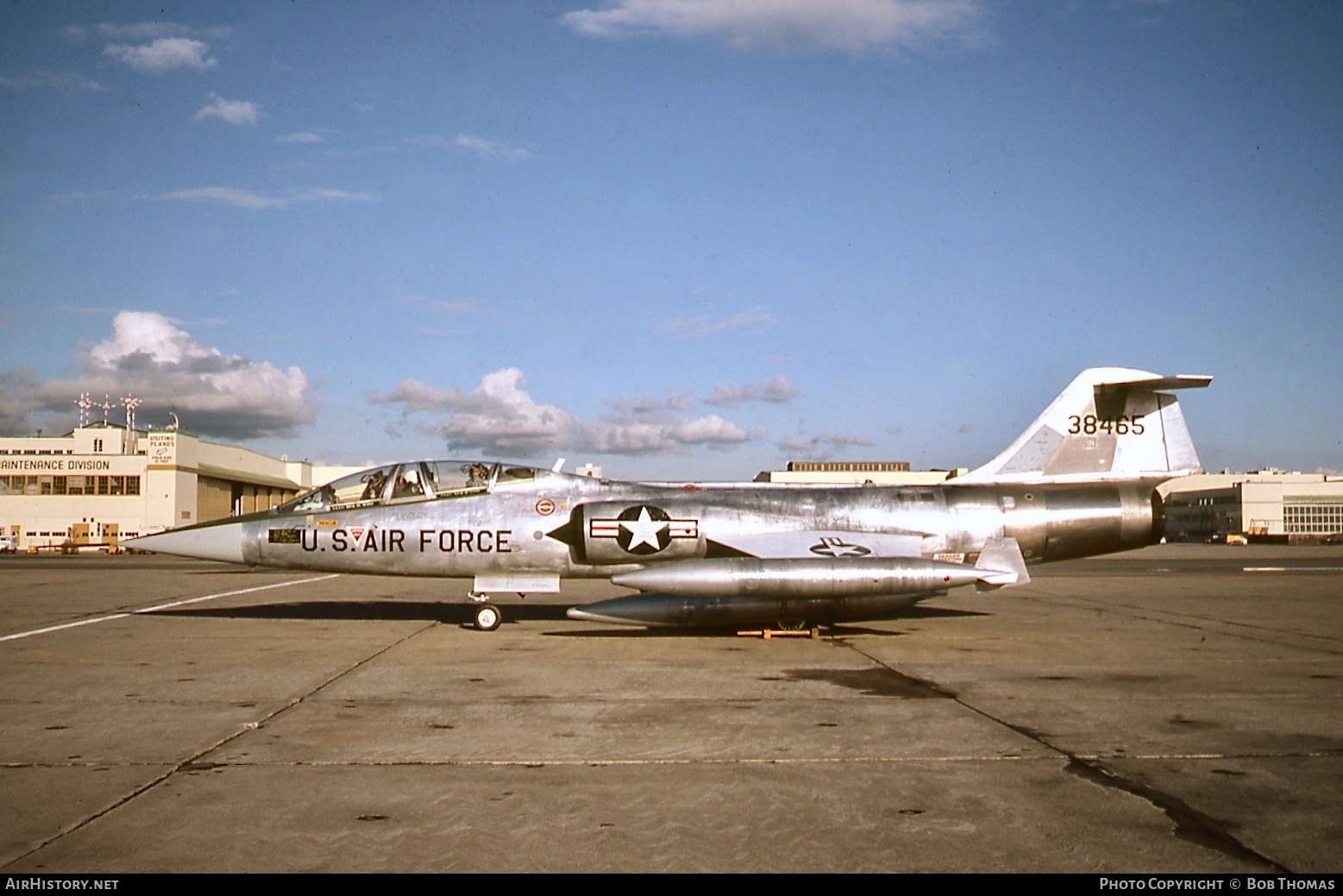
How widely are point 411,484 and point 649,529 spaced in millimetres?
3617

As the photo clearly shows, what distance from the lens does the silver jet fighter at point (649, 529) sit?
13.6 metres

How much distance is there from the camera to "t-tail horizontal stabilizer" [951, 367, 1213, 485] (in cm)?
1529

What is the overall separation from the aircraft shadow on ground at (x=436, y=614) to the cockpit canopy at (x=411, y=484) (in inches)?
86.7

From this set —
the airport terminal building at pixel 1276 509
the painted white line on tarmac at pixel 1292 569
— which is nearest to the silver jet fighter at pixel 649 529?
the painted white line on tarmac at pixel 1292 569

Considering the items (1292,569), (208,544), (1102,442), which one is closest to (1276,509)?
(1292,569)

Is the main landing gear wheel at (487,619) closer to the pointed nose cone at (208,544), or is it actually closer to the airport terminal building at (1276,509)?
the pointed nose cone at (208,544)

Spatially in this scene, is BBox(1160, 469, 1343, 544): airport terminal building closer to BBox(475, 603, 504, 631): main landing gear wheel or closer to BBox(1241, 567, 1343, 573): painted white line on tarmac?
BBox(1241, 567, 1343, 573): painted white line on tarmac

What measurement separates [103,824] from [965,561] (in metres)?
11.7

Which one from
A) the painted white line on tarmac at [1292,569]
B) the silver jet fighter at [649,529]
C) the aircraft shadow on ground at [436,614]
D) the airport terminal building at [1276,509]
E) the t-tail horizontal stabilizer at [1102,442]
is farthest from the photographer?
the airport terminal building at [1276,509]

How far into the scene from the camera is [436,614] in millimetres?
17188

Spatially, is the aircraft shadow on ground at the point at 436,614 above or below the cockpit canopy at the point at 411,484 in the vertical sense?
below

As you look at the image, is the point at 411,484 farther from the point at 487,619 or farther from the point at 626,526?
the point at 626,526

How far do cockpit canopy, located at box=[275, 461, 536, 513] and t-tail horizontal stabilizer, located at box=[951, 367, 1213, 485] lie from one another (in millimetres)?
7245
